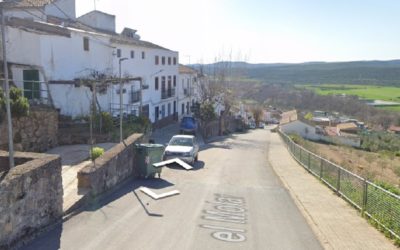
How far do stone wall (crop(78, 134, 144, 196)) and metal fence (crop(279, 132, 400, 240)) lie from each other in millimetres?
7242

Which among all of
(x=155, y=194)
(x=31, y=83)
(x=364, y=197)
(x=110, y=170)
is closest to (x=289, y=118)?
(x=31, y=83)

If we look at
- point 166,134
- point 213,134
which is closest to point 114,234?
point 166,134

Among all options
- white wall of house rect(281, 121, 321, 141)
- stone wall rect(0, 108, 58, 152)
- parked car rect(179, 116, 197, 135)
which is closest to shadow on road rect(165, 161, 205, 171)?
stone wall rect(0, 108, 58, 152)

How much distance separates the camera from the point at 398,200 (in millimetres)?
9453

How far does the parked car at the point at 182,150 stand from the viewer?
67.6 ft

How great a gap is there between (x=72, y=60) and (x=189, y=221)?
653 inches

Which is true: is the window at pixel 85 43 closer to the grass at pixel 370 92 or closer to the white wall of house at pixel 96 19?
the white wall of house at pixel 96 19

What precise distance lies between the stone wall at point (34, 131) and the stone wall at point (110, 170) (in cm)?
425

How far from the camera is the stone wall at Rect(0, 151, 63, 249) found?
7457mm

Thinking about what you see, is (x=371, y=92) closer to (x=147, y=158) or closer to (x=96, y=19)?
(x=96, y=19)

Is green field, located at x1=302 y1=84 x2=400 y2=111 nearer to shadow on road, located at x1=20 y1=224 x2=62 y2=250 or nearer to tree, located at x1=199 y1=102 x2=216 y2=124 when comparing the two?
tree, located at x1=199 y1=102 x2=216 y2=124

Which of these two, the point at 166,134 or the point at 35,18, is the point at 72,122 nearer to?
the point at 35,18

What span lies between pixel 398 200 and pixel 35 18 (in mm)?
25780

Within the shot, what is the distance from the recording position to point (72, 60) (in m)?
24.2
